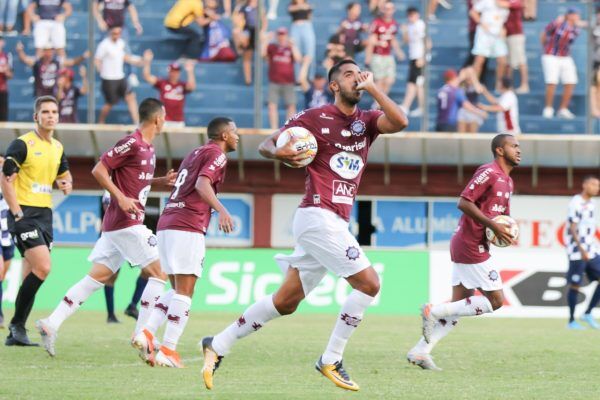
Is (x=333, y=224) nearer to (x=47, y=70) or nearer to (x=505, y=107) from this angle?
(x=505, y=107)

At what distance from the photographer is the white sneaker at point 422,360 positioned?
452 inches

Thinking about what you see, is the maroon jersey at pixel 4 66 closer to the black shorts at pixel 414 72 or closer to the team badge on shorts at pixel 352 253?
the black shorts at pixel 414 72

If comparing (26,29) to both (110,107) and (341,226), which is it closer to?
(110,107)

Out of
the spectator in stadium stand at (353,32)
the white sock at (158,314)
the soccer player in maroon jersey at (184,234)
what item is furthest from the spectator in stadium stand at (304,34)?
the soccer player in maroon jersey at (184,234)

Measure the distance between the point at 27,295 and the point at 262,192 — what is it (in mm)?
17981

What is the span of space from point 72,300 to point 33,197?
1192mm

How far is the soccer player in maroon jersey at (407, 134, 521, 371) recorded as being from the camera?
1191 centimetres

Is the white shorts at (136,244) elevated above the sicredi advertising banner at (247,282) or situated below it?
above

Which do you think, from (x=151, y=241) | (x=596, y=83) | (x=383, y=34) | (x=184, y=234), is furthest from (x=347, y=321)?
(x=596, y=83)

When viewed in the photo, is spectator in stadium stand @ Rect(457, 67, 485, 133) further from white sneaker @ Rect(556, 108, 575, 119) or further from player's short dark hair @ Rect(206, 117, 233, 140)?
player's short dark hair @ Rect(206, 117, 233, 140)

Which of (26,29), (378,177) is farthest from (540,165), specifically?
(26,29)

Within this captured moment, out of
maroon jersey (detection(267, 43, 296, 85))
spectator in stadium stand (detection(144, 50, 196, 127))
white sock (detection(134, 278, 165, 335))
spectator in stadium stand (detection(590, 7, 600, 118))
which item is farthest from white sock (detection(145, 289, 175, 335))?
spectator in stadium stand (detection(590, 7, 600, 118))

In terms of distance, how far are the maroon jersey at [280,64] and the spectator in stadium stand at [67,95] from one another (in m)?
4.13

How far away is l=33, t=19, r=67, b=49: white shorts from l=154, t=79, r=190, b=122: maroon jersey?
2340 millimetres
